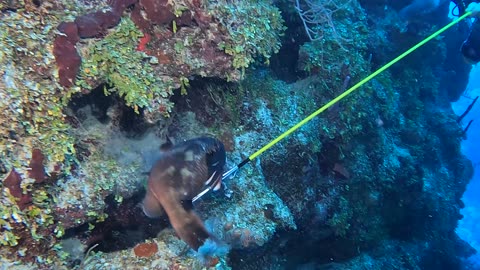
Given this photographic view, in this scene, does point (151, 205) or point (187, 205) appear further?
point (151, 205)

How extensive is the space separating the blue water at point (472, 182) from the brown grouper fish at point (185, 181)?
61.7 feet

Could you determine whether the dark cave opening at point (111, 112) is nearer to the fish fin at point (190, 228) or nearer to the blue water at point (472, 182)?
the fish fin at point (190, 228)

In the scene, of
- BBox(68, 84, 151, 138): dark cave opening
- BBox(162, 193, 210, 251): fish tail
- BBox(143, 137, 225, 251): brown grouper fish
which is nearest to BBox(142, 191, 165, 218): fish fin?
BBox(143, 137, 225, 251): brown grouper fish

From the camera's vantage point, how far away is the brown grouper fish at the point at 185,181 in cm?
226

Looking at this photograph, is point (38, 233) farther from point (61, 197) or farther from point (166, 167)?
point (166, 167)

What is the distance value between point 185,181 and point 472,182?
30630mm

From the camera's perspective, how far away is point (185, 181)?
2412 mm

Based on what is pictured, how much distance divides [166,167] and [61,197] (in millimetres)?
872

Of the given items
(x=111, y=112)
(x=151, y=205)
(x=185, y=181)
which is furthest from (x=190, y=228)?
(x=111, y=112)

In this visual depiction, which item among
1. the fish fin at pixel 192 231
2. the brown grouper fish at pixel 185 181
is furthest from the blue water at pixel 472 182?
the fish fin at pixel 192 231

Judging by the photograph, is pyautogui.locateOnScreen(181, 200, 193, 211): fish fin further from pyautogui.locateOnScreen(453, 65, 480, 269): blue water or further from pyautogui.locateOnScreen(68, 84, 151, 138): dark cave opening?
pyautogui.locateOnScreen(453, 65, 480, 269): blue water

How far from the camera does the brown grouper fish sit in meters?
2.26

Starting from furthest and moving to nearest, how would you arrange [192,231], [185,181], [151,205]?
[151,205]
[185,181]
[192,231]

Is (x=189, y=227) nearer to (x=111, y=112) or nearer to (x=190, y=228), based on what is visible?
(x=190, y=228)
